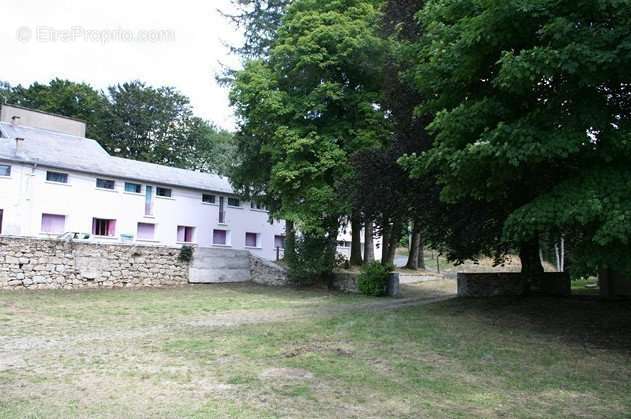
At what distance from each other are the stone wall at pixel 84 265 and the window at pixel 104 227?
33.1ft

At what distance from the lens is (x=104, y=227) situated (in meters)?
30.7

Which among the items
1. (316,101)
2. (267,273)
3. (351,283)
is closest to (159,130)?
(267,273)

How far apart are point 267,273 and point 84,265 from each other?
7.88 metres

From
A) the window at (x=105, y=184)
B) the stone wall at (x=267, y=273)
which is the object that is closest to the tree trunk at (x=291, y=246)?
the stone wall at (x=267, y=273)

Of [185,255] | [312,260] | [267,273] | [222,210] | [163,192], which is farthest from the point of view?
[222,210]

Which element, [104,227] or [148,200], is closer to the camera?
[104,227]

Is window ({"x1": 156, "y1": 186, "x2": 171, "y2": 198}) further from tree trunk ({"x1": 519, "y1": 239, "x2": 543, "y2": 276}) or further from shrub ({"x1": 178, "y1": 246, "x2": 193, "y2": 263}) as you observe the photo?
tree trunk ({"x1": 519, "y1": 239, "x2": 543, "y2": 276})

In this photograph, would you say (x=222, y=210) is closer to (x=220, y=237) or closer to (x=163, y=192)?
(x=220, y=237)

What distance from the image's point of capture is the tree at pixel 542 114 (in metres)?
7.45

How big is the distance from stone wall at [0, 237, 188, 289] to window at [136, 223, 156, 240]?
415 inches

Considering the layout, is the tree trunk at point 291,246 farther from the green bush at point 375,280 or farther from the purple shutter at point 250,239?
the purple shutter at point 250,239

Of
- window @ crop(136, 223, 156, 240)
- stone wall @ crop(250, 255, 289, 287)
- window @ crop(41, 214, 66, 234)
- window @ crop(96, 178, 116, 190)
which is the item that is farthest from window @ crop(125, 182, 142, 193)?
stone wall @ crop(250, 255, 289, 287)

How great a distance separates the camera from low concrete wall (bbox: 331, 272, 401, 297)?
18.5m

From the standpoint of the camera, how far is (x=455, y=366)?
7066mm
